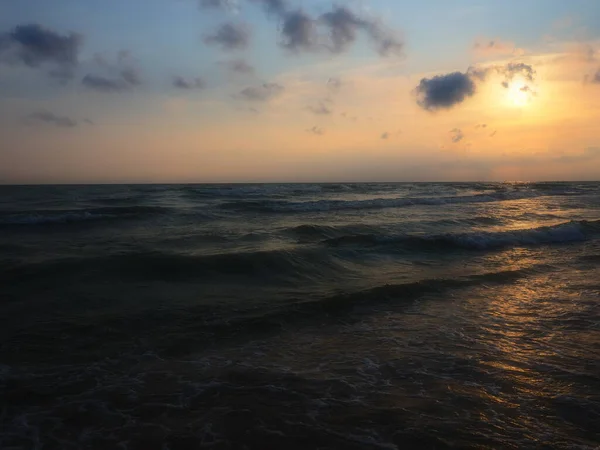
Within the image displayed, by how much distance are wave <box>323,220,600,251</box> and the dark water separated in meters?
1.96

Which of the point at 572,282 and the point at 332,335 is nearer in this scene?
the point at 332,335

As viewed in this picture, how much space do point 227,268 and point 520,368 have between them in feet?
28.3

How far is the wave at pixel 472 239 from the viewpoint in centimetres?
1753

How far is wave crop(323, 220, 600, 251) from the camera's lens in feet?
57.5

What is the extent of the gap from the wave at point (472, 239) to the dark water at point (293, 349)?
196 centimetres

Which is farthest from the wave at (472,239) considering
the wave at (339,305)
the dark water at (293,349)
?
the wave at (339,305)

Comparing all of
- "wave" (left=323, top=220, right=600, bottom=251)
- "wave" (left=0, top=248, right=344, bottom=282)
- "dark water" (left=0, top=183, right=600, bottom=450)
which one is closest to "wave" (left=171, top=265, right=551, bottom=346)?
"dark water" (left=0, top=183, right=600, bottom=450)

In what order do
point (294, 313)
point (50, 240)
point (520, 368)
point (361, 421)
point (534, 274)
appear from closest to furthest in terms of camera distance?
point (361, 421)
point (520, 368)
point (294, 313)
point (534, 274)
point (50, 240)

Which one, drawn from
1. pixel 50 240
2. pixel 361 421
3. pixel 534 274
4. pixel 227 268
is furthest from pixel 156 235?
pixel 361 421

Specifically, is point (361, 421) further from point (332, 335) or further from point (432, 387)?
point (332, 335)

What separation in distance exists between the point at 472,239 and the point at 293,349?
532 inches

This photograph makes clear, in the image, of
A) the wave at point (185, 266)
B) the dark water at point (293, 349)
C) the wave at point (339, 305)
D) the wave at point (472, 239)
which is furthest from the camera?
the wave at point (472, 239)

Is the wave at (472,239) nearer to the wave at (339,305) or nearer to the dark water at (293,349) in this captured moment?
the dark water at (293,349)

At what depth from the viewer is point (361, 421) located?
481cm
